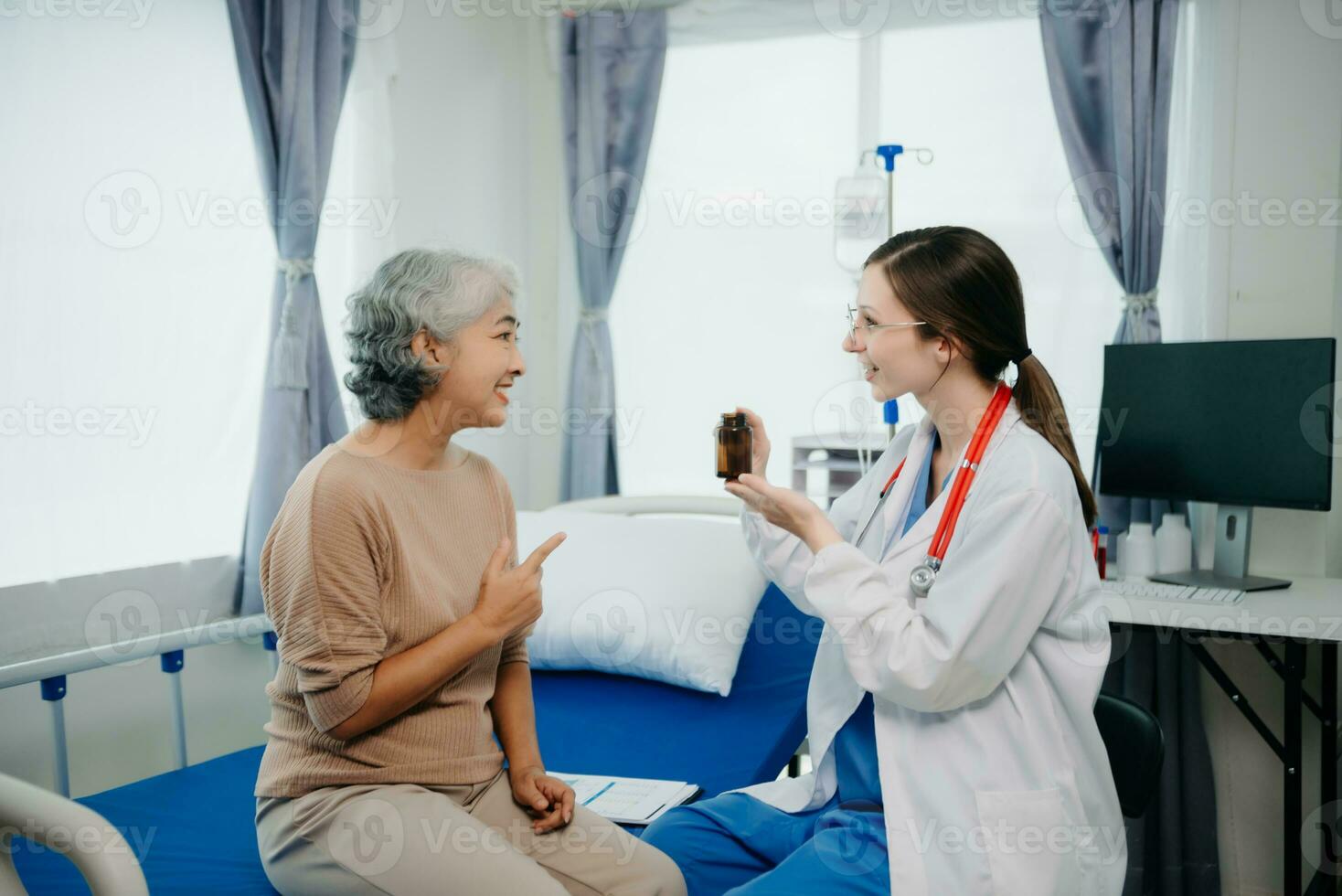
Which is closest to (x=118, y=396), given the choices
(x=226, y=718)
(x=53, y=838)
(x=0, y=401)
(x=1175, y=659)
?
(x=0, y=401)

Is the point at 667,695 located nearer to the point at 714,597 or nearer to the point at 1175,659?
the point at 714,597

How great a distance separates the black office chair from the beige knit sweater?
97cm

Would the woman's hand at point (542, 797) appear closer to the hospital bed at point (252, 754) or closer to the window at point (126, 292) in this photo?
the hospital bed at point (252, 754)

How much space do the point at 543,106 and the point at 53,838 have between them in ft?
9.49

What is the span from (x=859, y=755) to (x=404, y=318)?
89 centimetres

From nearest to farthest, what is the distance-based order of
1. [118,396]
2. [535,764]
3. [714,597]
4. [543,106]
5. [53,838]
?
1. [53,838]
2. [535,764]
3. [118,396]
4. [714,597]
5. [543,106]

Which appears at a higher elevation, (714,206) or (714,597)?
(714,206)

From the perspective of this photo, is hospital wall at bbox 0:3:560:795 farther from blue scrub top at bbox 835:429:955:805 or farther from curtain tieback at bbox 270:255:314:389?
blue scrub top at bbox 835:429:955:805

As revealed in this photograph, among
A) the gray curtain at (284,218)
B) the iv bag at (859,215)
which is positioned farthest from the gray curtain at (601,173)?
the gray curtain at (284,218)

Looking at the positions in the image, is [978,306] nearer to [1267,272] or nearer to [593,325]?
[1267,272]

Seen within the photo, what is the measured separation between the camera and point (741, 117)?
323 centimetres

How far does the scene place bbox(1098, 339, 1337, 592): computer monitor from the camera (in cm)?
236

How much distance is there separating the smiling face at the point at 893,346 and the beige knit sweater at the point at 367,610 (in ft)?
2.01

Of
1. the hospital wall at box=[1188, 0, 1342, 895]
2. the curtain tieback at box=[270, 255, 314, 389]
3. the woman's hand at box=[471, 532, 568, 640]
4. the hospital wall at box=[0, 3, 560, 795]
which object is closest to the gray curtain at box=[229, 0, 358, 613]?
the curtain tieback at box=[270, 255, 314, 389]
